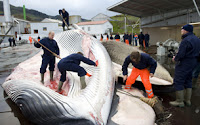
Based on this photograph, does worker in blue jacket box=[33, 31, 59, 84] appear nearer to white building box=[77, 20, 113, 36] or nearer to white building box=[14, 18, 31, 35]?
white building box=[77, 20, 113, 36]

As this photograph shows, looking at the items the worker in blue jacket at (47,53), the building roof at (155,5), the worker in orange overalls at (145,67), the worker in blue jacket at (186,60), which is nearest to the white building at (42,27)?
the building roof at (155,5)

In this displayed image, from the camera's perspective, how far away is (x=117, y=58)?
5.64 meters

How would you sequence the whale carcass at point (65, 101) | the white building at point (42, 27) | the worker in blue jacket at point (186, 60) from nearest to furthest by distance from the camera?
1. the whale carcass at point (65, 101)
2. the worker in blue jacket at point (186, 60)
3. the white building at point (42, 27)

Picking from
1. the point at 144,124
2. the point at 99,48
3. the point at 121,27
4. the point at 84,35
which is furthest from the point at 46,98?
the point at 121,27

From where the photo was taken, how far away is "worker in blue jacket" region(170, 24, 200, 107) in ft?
10.9

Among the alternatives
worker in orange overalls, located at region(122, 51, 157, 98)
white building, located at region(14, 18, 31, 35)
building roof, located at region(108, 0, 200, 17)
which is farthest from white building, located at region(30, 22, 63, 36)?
worker in orange overalls, located at region(122, 51, 157, 98)

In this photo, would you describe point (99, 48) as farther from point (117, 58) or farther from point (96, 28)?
point (96, 28)

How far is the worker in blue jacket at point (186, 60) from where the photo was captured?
3.33 m

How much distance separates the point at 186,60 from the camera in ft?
11.3

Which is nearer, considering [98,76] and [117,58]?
[98,76]

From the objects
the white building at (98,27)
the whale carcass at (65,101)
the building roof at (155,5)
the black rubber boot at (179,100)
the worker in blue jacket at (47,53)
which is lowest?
the black rubber boot at (179,100)

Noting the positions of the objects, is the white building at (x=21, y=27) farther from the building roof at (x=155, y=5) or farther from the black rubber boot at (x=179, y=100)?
the black rubber boot at (x=179, y=100)

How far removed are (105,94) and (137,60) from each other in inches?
44.1

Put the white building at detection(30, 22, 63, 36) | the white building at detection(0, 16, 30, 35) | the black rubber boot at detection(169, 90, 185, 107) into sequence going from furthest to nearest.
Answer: the white building at detection(30, 22, 63, 36)
the white building at detection(0, 16, 30, 35)
the black rubber boot at detection(169, 90, 185, 107)
